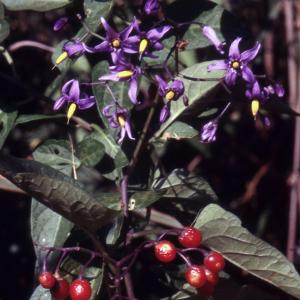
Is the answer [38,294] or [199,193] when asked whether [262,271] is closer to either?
[199,193]

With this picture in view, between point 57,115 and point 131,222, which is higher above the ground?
point 57,115

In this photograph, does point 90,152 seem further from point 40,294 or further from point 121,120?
point 40,294

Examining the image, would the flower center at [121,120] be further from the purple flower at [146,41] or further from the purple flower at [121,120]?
the purple flower at [146,41]

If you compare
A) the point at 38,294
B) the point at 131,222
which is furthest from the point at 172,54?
the point at 38,294

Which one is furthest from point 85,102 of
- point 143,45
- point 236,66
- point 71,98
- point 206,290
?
point 206,290

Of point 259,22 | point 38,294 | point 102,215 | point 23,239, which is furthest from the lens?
point 259,22

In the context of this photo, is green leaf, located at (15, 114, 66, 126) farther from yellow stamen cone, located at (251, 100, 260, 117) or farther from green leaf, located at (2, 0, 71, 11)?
yellow stamen cone, located at (251, 100, 260, 117)

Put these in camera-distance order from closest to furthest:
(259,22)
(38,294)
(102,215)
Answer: (102,215) → (38,294) → (259,22)

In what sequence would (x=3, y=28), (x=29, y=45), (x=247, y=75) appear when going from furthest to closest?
(x=29, y=45) < (x=3, y=28) < (x=247, y=75)
